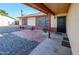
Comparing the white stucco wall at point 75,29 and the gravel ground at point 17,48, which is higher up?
the white stucco wall at point 75,29

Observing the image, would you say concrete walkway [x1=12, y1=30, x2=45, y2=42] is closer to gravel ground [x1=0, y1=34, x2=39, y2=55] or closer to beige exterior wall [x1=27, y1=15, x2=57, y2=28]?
gravel ground [x1=0, y1=34, x2=39, y2=55]

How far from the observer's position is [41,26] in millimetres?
9094

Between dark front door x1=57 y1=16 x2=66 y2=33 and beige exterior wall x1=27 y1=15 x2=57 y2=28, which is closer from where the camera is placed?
dark front door x1=57 y1=16 x2=66 y2=33

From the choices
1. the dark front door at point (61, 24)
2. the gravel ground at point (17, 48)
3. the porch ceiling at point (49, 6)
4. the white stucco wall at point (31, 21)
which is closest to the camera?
the porch ceiling at point (49, 6)

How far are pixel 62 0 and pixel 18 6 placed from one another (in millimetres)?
4846

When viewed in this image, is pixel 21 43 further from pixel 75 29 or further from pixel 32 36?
pixel 75 29

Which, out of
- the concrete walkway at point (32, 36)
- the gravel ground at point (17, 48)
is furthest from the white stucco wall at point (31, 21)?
the gravel ground at point (17, 48)

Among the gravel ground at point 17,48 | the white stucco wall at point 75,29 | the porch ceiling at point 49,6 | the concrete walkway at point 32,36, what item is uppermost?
the porch ceiling at point 49,6

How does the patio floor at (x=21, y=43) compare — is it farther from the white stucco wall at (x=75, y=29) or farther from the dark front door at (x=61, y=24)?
the dark front door at (x=61, y=24)

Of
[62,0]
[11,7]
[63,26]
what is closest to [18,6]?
[11,7]

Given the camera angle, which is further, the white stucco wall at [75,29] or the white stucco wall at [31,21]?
the white stucco wall at [31,21]

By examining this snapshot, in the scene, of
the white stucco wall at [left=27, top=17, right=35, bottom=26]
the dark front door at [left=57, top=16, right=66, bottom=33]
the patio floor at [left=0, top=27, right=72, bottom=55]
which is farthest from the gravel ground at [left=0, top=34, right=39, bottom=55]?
the white stucco wall at [left=27, top=17, right=35, bottom=26]

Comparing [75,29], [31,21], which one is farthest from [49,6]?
[31,21]
